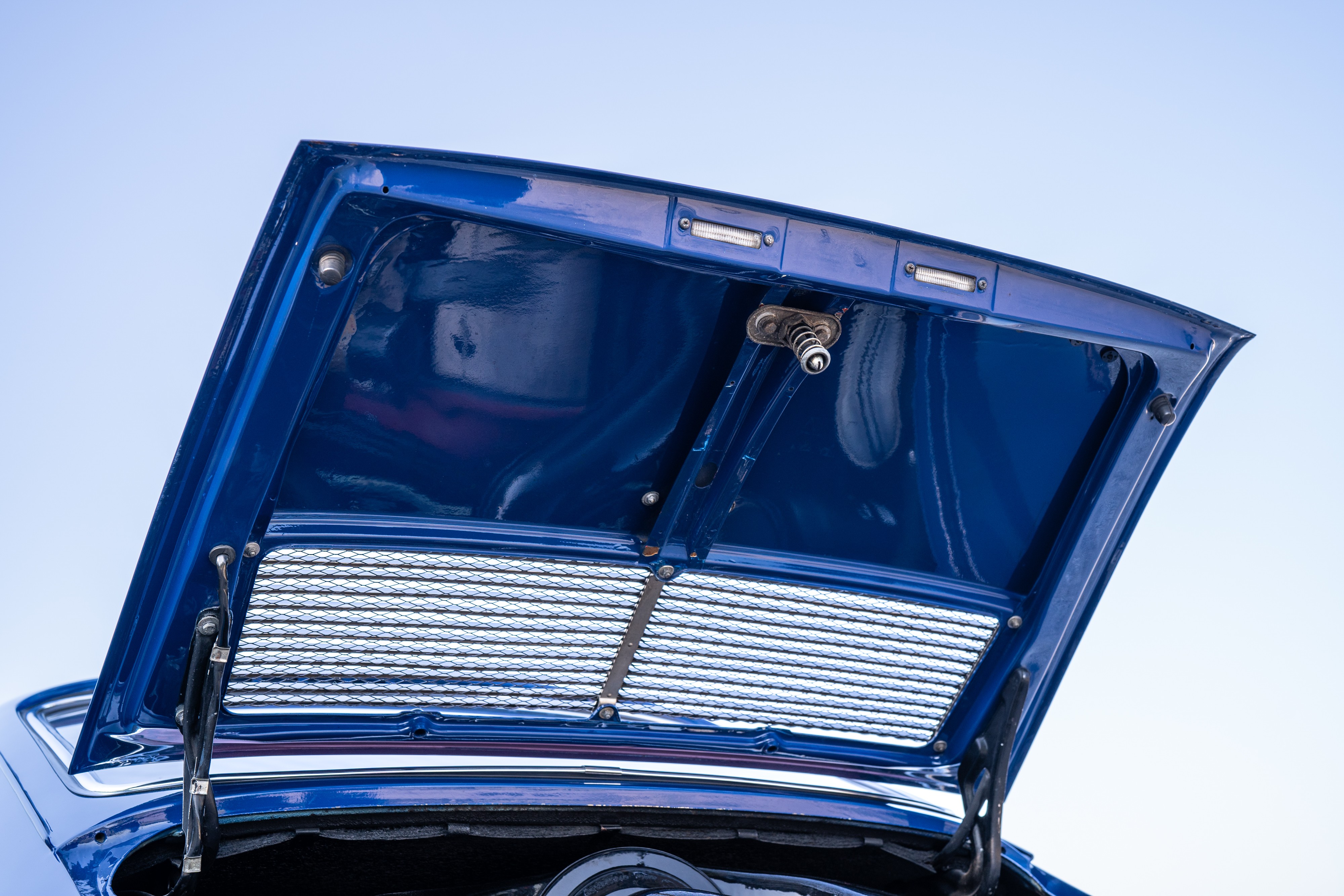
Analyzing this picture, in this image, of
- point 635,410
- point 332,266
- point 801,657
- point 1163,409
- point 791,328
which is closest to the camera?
point 332,266

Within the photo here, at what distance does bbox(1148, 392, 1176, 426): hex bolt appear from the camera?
199 cm

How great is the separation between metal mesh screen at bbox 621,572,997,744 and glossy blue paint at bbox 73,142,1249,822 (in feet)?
0.22

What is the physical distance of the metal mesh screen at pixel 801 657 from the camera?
2158 mm

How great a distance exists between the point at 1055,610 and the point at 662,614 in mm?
983

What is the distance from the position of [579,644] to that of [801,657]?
0.57m

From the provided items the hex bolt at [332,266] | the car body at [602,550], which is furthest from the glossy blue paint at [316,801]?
the hex bolt at [332,266]

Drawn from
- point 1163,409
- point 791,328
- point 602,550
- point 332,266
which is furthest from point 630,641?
point 1163,409

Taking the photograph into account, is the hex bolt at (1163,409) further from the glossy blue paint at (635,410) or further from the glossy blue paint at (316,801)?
the glossy blue paint at (316,801)

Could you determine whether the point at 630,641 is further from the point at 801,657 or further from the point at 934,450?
the point at 934,450

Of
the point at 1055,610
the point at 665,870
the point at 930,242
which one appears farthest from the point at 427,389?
the point at 1055,610

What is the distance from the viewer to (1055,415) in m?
2.05

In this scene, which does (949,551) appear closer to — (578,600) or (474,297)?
(578,600)

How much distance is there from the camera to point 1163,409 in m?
2.00

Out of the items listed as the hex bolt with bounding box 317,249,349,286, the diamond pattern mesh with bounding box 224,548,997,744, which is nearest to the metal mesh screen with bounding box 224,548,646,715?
the diamond pattern mesh with bounding box 224,548,997,744
